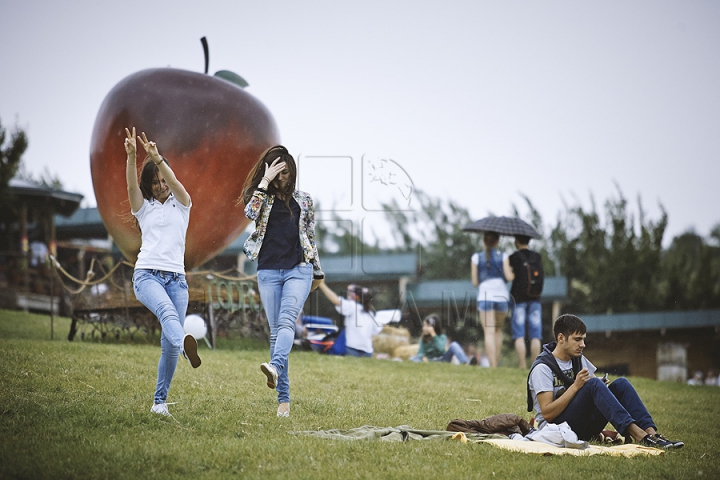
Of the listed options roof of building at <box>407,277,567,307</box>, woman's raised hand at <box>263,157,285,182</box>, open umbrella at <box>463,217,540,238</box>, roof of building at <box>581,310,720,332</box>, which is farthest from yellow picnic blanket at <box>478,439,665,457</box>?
roof of building at <box>581,310,720,332</box>

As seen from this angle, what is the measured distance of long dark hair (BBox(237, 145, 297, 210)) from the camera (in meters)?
5.69

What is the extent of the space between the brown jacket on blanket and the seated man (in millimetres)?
141

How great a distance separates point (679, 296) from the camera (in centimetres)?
2445

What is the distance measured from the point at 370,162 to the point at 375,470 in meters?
9.54

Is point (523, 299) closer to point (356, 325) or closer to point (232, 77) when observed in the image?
point (356, 325)

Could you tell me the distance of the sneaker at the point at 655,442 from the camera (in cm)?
533

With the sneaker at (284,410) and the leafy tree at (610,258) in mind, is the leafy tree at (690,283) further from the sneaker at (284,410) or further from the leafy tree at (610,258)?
the sneaker at (284,410)

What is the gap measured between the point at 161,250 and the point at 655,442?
3781 mm

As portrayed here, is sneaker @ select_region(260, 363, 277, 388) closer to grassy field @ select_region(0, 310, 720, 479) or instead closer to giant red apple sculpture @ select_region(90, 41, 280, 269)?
grassy field @ select_region(0, 310, 720, 479)

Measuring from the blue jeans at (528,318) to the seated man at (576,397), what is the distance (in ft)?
16.0

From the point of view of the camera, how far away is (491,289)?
10641 mm

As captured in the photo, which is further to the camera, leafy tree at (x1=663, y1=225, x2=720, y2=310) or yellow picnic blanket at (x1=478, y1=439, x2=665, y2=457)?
leafy tree at (x1=663, y1=225, x2=720, y2=310)

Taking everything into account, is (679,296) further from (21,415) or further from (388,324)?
(21,415)

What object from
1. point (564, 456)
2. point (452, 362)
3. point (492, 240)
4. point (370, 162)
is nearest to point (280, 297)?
point (564, 456)
